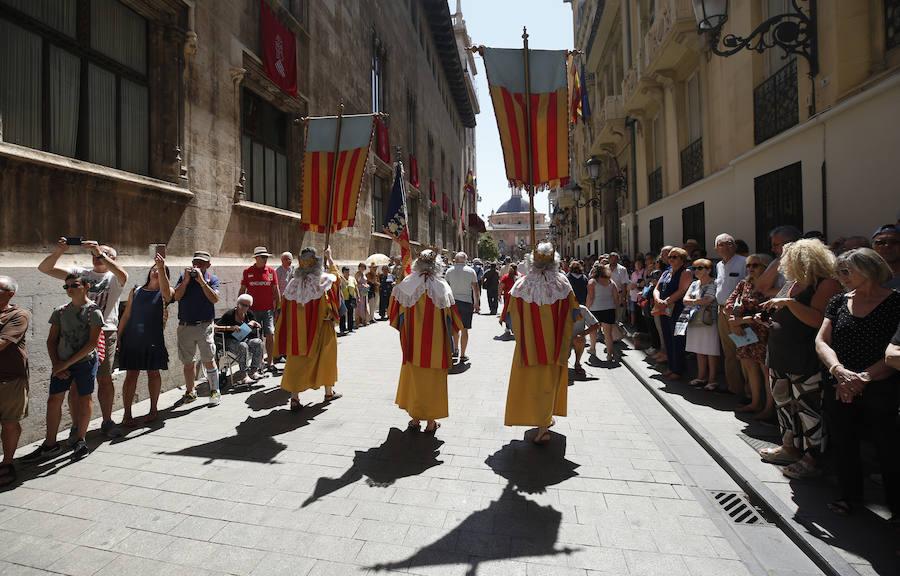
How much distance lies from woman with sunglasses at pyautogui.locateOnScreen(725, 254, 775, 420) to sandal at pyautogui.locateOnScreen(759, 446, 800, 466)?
1003 mm

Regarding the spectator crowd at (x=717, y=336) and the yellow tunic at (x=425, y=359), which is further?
the yellow tunic at (x=425, y=359)

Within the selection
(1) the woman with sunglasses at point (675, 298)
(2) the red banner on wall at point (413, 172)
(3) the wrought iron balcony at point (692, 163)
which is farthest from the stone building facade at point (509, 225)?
(1) the woman with sunglasses at point (675, 298)

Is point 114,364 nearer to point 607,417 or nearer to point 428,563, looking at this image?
point 428,563

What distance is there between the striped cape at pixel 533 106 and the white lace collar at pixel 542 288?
132cm

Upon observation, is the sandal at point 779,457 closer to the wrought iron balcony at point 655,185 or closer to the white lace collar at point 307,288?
the white lace collar at point 307,288

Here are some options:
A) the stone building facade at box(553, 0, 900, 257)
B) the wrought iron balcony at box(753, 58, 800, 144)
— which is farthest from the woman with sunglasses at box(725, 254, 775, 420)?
the wrought iron balcony at box(753, 58, 800, 144)

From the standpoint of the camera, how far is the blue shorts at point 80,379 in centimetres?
396

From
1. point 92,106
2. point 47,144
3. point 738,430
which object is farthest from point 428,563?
point 92,106

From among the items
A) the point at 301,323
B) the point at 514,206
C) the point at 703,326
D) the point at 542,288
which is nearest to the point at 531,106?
the point at 542,288

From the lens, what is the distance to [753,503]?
3.18 metres

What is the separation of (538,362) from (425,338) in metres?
1.15

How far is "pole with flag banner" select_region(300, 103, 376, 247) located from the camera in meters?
6.75

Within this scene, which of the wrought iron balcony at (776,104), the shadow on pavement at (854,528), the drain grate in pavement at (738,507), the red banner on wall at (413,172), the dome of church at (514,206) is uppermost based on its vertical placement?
the dome of church at (514,206)

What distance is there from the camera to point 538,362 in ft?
13.8
